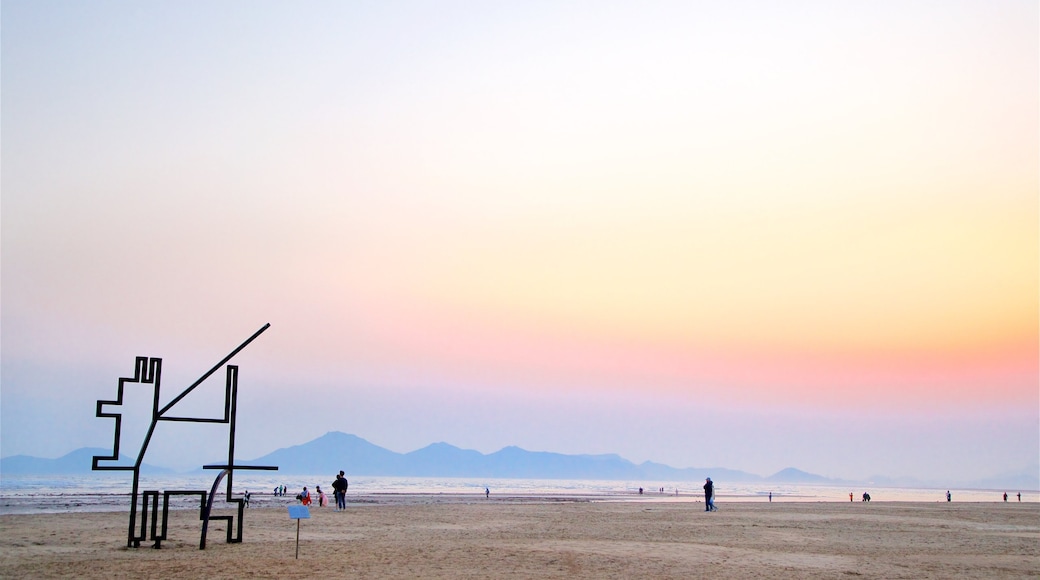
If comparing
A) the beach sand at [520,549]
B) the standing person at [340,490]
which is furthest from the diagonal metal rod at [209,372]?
the standing person at [340,490]

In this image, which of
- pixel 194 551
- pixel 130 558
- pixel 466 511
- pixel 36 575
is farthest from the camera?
pixel 466 511

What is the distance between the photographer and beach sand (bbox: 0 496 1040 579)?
621 inches

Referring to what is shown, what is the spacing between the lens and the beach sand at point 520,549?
1577 cm

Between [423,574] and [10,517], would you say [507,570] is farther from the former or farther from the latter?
[10,517]

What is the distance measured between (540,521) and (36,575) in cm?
1827

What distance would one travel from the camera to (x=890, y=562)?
1830 cm

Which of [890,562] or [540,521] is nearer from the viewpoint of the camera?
[890,562]

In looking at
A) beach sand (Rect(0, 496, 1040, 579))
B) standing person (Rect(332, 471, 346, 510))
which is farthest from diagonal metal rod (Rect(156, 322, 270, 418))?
standing person (Rect(332, 471, 346, 510))

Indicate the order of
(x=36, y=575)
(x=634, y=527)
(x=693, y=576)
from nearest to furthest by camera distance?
1. (x=36, y=575)
2. (x=693, y=576)
3. (x=634, y=527)

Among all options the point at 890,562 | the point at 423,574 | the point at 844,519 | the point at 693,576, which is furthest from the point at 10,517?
the point at 844,519

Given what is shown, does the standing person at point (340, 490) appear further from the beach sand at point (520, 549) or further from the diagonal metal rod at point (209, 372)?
the diagonal metal rod at point (209, 372)

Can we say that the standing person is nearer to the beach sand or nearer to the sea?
the beach sand

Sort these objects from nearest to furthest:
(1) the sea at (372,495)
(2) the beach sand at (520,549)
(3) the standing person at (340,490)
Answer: (2) the beach sand at (520,549) → (3) the standing person at (340,490) → (1) the sea at (372,495)

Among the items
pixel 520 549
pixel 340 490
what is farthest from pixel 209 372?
pixel 340 490
